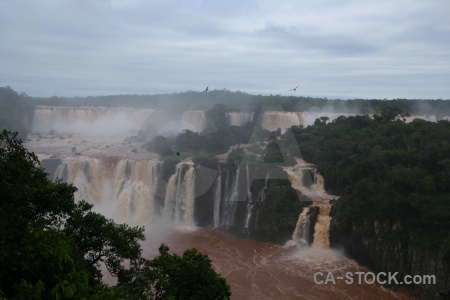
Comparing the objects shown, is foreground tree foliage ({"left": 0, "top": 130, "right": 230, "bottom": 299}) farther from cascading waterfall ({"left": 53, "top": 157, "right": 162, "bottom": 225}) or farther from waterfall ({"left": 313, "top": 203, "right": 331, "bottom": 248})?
cascading waterfall ({"left": 53, "top": 157, "right": 162, "bottom": 225})

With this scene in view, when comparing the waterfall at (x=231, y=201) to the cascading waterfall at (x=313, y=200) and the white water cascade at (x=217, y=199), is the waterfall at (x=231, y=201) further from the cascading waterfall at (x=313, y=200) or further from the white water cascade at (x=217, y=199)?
the cascading waterfall at (x=313, y=200)

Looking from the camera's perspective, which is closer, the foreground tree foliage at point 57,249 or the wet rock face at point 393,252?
the foreground tree foliage at point 57,249

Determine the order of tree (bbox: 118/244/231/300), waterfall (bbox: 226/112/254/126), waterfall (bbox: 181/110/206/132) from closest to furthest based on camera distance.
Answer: tree (bbox: 118/244/231/300) → waterfall (bbox: 226/112/254/126) → waterfall (bbox: 181/110/206/132)

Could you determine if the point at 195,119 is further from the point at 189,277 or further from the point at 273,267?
the point at 189,277

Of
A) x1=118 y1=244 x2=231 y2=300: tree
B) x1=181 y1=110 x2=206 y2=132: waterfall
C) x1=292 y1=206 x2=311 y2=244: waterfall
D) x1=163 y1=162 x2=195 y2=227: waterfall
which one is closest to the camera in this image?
x1=118 y1=244 x2=231 y2=300: tree

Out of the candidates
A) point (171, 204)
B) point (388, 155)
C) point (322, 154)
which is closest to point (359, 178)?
point (388, 155)

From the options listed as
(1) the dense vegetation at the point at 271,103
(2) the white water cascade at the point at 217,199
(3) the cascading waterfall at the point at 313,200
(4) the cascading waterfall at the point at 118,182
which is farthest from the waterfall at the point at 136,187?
(1) the dense vegetation at the point at 271,103

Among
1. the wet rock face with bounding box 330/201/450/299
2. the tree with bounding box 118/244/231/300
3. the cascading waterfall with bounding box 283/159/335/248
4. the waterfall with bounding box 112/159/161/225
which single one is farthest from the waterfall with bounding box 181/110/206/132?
the tree with bounding box 118/244/231/300

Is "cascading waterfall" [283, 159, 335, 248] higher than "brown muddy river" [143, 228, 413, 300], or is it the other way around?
"cascading waterfall" [283, 159, 335, 248]

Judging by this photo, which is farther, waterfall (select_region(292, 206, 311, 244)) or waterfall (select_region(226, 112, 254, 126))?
waterfall (select_region(226, 112, 254, 126))
